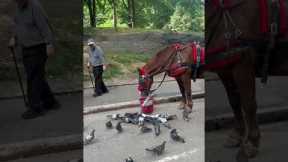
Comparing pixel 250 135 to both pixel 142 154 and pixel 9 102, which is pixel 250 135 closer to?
pixel 142 154

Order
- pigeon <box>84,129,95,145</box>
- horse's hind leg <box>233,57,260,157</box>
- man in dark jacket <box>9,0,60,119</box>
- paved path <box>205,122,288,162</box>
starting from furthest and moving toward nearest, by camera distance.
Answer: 1. paved path <box>205,122,288,162</box>
2. horse's hind leg <box>233,57,260,157</box>
3. pigeon <box>84,129,95,145</box>
4. man in dark jacket <box>9,0,60,119</box>

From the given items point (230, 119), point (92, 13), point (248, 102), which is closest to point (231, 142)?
point (230, 119)

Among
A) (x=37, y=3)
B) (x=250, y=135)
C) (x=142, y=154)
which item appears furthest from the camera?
(x=250, y=135)

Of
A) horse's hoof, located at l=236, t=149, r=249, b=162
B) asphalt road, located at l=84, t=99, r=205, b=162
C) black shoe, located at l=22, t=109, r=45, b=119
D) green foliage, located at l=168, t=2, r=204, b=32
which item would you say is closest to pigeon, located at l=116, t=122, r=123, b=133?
asphalt road, located at l=84, t=99, r=205, b=162

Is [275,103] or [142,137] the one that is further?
[275,103]

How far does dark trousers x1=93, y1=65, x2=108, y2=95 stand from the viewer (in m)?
2.23

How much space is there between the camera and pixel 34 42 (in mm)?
2213

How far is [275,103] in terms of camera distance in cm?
261

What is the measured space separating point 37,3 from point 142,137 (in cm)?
72

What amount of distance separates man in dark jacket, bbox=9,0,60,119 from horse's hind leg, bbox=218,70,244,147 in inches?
30.9

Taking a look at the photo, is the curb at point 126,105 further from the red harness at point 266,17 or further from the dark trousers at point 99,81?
the red harness at point 266,17

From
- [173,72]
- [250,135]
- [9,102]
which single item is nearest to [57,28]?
[9,102]

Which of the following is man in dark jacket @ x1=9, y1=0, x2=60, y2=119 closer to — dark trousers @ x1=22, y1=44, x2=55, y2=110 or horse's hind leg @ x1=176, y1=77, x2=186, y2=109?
dark trousers @ x1=22, y1=44, x2=55, y2=110

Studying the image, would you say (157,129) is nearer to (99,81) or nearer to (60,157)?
(99,81)
